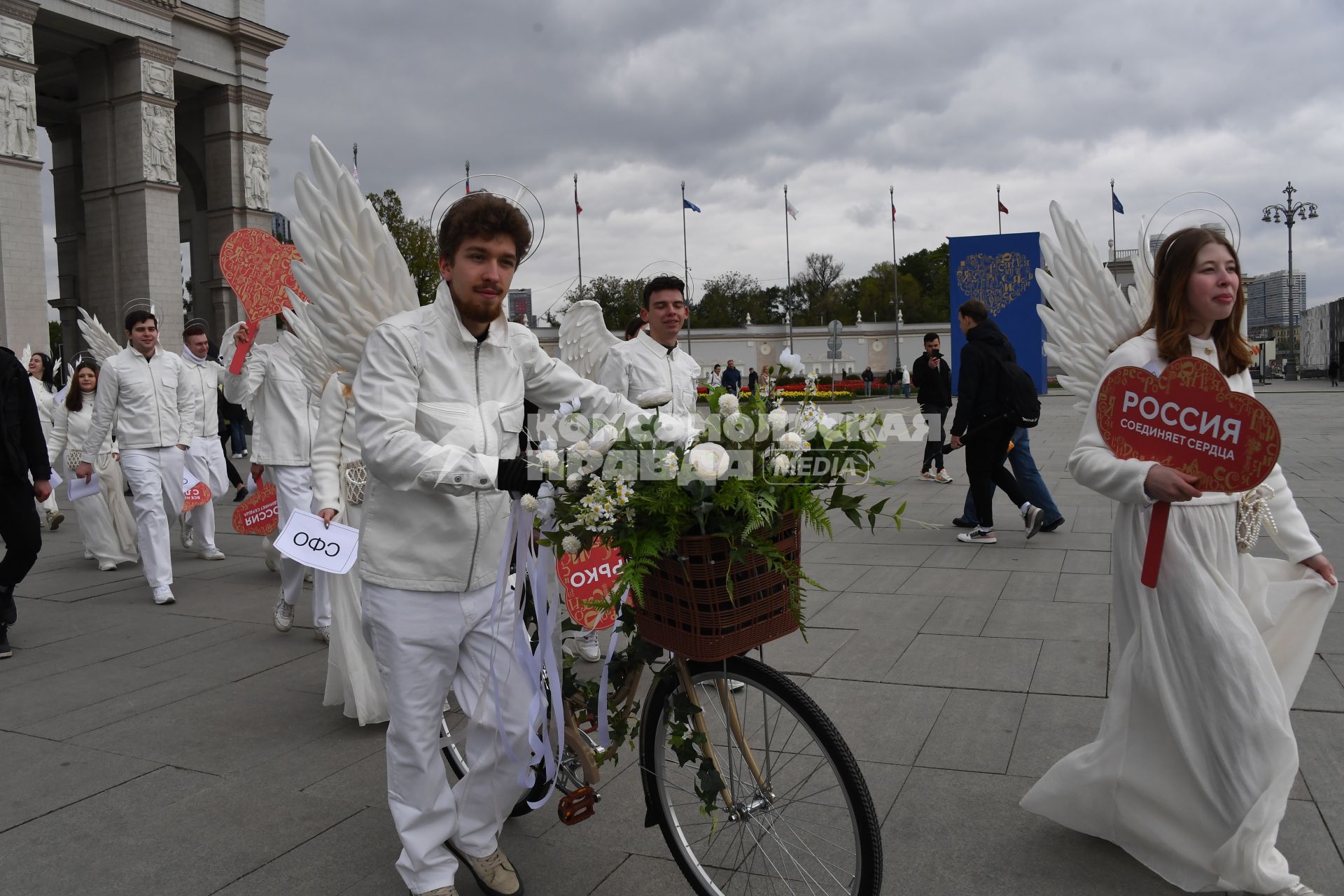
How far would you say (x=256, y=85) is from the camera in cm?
3388

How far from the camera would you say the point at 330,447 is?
155 inches

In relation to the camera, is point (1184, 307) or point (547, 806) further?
point (547, 806)

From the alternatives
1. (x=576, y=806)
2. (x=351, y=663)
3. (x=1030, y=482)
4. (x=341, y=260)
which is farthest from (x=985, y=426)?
(x=576, y=806)

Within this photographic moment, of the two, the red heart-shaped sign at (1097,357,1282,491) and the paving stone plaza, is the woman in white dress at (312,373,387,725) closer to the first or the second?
the paving stone plaza

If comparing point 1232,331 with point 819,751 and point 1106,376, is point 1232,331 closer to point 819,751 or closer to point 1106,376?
point 1106,376

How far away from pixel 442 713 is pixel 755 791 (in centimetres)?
93

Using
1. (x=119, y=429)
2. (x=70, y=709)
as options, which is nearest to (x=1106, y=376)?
(x=70, y=709)

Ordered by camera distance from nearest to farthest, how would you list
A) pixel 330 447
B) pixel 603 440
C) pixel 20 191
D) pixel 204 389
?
pixel 603 440 < pixel 330 447 < pixel 204 389 < pixel 20 191

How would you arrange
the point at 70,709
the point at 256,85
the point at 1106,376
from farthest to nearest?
the point at 256,85 < the point at 70,709 < the point at 1106,376

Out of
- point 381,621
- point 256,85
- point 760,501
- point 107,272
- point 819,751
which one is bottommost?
point 819,751

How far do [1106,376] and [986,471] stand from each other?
5593 millimetres

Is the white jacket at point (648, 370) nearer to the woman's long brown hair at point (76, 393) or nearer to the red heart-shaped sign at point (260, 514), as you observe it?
the red heart-shaped sign at point (260, 514)

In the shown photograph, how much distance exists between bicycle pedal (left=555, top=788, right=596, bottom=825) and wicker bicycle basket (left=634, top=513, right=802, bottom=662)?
776mm

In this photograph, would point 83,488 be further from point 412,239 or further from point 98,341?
point 412,239
